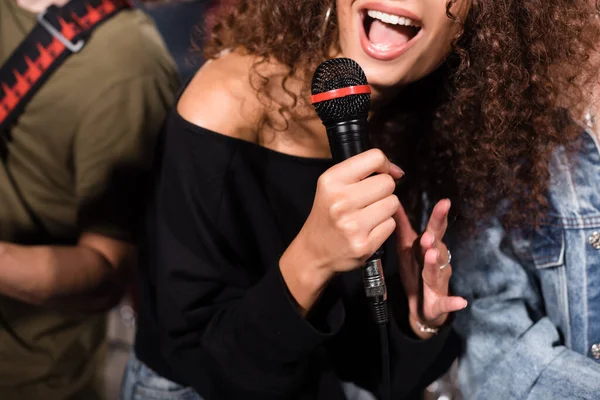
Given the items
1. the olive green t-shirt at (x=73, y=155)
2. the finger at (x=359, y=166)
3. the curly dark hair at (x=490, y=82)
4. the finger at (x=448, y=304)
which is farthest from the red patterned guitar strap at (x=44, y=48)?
the finger at (x=448, y=304)

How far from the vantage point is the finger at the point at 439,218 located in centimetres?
96

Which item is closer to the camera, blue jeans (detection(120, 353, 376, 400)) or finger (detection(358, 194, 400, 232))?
finger (detection(358, 194, 400, 232))

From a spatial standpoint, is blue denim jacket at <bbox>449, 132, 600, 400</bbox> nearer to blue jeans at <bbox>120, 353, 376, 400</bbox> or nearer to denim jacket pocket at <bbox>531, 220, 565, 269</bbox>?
denim jacket pocket at <bbox>531, 220, 565, 269</bbox>

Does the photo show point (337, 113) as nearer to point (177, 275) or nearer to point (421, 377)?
point (177, 275)

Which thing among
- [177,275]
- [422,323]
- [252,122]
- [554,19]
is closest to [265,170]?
[252,122]

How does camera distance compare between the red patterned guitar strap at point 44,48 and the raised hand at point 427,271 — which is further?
the red patterned guitar strap at point 44,48

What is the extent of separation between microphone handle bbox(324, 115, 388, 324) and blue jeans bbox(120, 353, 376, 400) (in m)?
0.46

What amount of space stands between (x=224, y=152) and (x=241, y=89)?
10cm

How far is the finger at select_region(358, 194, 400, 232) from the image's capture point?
0.81m

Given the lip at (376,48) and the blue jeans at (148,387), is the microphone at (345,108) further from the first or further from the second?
the blue jeans at (148,387)

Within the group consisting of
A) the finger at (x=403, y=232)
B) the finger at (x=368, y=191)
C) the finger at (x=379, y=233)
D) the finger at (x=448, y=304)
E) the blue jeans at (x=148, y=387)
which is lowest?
the blue jeans at (x=148, y=387)

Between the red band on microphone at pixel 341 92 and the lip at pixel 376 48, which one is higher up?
the red band on microphone at pixel 341 92

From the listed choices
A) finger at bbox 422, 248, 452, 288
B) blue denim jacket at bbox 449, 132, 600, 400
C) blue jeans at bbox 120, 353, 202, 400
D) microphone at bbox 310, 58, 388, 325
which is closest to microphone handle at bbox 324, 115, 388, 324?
microphone at bbox 310, 58, 388, 325

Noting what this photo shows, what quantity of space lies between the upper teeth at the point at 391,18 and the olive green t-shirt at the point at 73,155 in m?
0.45
